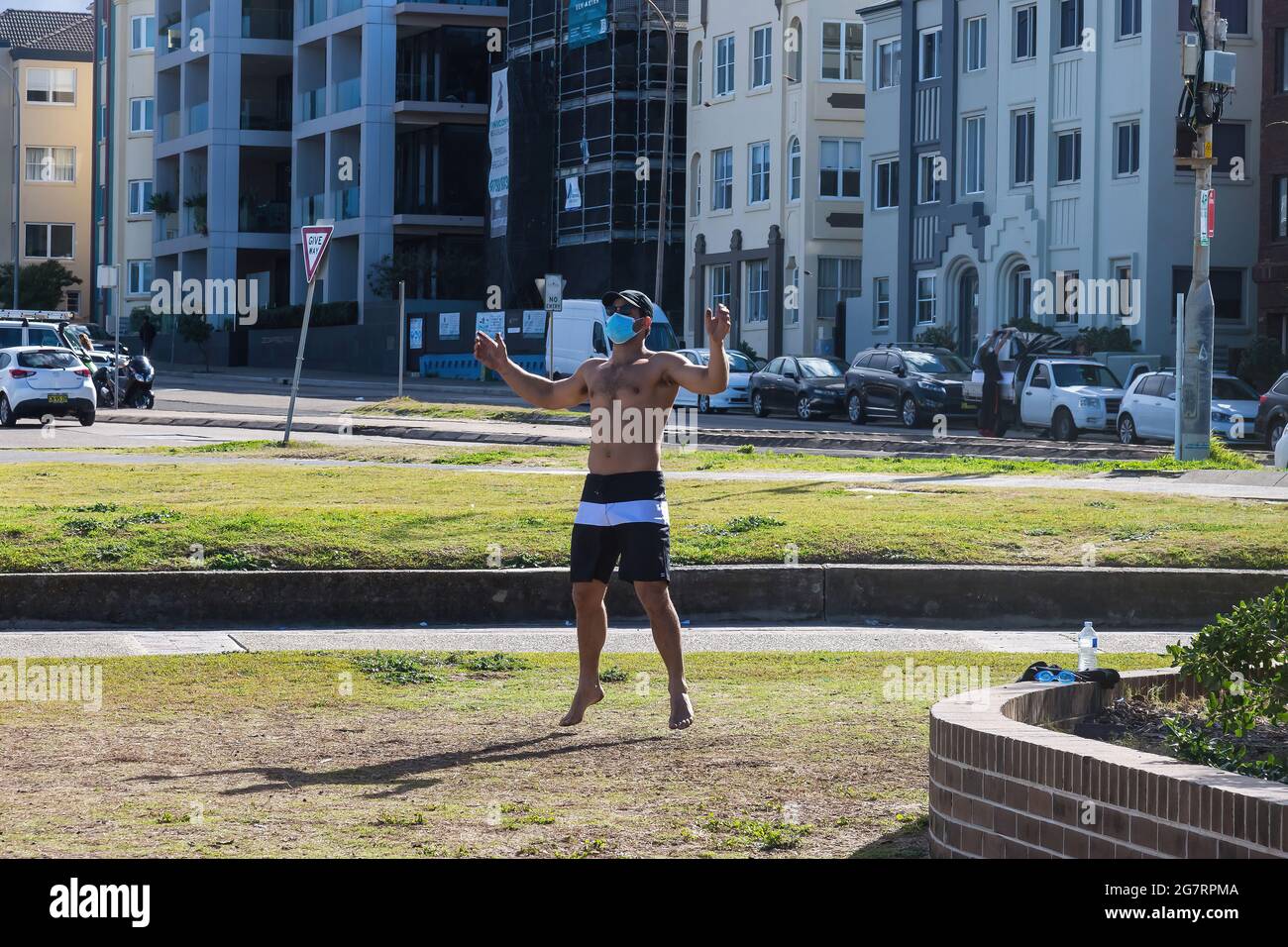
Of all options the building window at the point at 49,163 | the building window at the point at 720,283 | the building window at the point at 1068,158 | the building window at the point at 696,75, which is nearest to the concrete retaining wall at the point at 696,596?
the building window at the point at 1068,158

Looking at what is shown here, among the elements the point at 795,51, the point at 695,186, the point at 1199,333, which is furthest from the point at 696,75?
the point at 1199,333

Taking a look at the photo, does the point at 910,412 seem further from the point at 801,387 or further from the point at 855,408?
the point at 801,387

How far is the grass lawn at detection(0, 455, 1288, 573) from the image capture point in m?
13.2

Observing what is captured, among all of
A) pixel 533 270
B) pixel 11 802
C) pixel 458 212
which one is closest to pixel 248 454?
pixel 11 802

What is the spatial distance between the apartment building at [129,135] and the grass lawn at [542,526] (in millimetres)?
67306

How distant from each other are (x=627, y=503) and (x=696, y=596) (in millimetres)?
4486

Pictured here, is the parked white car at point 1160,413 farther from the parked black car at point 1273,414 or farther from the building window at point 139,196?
the building window at point 139,196

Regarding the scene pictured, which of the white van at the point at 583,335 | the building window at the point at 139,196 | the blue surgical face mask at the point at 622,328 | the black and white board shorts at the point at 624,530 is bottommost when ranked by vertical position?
the black and white board shorts at the point at 624,530

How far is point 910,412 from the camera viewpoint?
39500mm

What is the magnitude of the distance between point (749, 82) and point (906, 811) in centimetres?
5239

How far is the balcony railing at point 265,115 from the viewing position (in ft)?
243

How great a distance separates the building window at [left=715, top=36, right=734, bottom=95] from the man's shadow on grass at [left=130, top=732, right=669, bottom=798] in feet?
170

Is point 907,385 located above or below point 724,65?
below

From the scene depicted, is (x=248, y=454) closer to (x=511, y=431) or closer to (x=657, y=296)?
(x=511, y=431)
